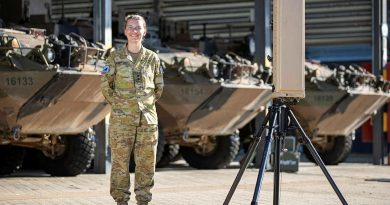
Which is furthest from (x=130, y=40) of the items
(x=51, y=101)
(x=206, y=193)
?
(x=51, y=101)

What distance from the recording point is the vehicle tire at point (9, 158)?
11898 mm

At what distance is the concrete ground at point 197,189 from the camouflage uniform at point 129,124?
7.23ft

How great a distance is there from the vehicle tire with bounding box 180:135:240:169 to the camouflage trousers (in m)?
8.44

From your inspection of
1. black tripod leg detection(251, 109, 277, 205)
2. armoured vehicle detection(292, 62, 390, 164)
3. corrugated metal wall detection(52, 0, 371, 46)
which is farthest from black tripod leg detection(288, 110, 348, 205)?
corrugated metal wall detection(52, 0, 371, 46)

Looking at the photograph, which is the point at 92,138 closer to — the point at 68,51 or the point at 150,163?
the point at 68,51

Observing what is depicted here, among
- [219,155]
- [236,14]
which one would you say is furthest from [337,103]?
[236,14]

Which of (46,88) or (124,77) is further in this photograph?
(46,88)

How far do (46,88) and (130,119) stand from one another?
4483mm

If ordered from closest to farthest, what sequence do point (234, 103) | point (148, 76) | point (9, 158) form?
point (148, 76) < point (9, 158) < point (234, 103)

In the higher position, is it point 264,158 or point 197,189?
point 264,158

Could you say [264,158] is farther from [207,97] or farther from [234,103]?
[234,103]

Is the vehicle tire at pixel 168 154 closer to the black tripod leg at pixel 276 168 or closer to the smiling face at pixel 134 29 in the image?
the smiling face at pixel 134 29

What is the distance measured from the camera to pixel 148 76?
627cm

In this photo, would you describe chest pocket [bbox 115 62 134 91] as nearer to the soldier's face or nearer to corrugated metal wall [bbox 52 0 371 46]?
the soldier's face
